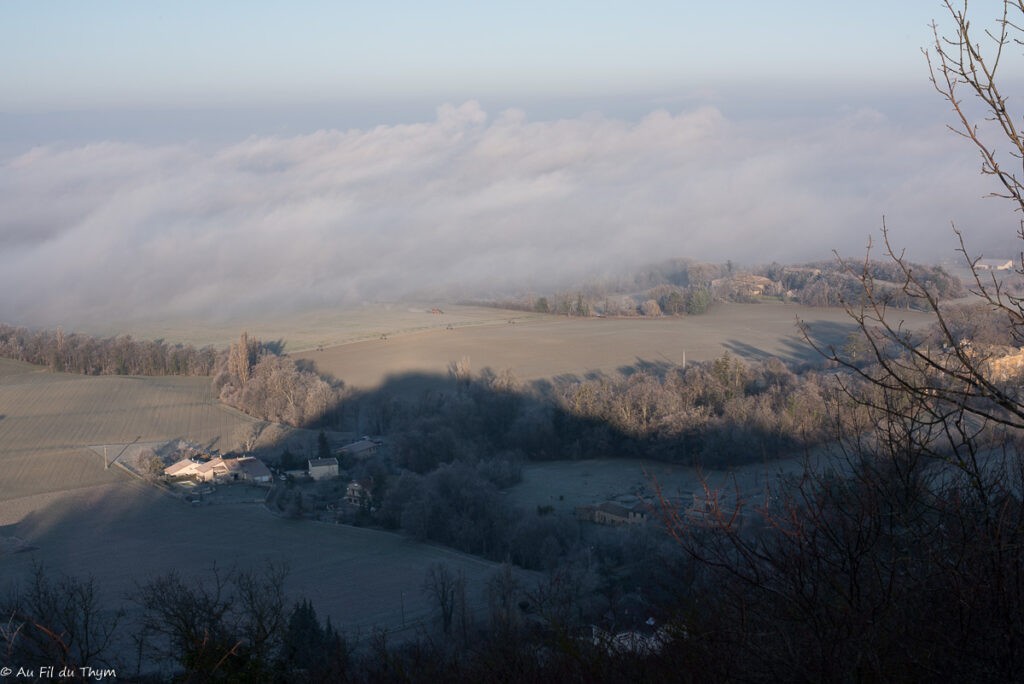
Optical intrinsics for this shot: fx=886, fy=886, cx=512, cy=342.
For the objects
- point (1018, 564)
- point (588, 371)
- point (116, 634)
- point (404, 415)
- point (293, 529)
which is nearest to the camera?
point (1018, 564)

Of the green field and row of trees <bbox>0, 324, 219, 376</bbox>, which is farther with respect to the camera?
row of trees <bbox>0, 324, 219, 376</bbox>

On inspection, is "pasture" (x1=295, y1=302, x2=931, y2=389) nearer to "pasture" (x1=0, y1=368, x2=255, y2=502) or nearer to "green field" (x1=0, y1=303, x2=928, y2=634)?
"green field" (x1=0, y1=303, x2=928, y2=634)

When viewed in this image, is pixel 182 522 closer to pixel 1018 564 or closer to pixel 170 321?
pixel 1018 564

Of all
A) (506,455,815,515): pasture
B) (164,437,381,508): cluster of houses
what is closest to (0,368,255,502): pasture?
(164,437,381,508): cluster of houses

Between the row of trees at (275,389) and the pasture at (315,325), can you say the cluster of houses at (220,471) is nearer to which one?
the row of trees at (275,389)

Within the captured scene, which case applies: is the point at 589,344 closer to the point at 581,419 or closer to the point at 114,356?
the point at 581,419

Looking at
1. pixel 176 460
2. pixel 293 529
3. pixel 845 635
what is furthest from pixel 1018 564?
pixel 176 460

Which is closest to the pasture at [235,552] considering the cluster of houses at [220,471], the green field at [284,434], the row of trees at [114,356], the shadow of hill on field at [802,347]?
the green field at [284,434]

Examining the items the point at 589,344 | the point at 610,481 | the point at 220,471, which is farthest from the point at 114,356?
the point at 610,481
